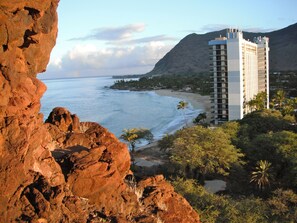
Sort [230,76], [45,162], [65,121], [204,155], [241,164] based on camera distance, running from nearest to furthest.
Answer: [45,162] < [65,121] < [204,155] < [241,164] < [230,76]

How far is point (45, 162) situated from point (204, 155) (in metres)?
24.9

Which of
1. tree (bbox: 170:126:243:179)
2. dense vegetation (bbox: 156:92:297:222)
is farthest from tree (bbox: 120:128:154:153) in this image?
tree (bbox: 170:126:243:179)

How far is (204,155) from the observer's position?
32625 millimetres

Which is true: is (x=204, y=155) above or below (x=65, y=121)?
below

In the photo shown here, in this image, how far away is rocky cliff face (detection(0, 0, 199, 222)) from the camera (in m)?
7.67

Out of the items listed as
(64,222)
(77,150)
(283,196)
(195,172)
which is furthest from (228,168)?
(64,222)

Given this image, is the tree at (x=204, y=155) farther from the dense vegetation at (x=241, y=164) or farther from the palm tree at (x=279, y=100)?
the palm tree at (x=279, y=100)

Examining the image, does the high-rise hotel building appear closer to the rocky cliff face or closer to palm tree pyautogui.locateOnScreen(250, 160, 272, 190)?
palm tree pyautogui.locateOnScreen(250, 160, 272, 190)

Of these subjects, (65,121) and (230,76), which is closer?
(65,121)

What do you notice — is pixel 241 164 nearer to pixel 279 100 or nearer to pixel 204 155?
pixel 204 155

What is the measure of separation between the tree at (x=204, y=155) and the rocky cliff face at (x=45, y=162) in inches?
810

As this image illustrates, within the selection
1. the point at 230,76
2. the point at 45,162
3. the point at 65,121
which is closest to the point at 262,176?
the point at 65,121

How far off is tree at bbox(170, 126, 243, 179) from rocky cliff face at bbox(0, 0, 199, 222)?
20.6 m

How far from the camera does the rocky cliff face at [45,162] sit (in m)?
7.67
